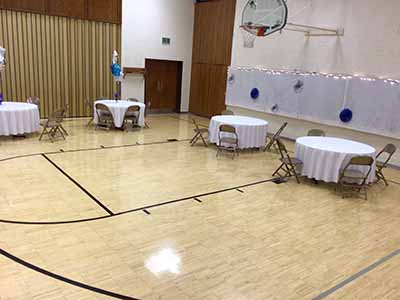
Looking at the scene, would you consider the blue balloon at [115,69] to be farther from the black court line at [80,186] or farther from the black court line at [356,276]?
the black court line at [356,276]

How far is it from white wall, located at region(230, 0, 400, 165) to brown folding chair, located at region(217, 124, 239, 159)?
2905mm

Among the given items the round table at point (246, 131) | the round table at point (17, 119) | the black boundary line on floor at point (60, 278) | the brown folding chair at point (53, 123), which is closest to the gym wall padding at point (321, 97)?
the round table at point (246, 131)

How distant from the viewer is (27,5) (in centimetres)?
1012

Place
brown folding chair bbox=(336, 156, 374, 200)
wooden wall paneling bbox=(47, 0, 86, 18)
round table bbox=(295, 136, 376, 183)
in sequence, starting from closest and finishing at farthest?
1. brown folding chair bbox=(336, 156, 374, 200)
2. round table bbox=(295, 136, 376, 183)
3. wooden wall paneling bbox=(47, 0, 86, 18)

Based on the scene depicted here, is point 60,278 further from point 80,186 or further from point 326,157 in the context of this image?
point 326,157

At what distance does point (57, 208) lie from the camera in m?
4.75

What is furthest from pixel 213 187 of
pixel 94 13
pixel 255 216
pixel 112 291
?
pixel 94 13

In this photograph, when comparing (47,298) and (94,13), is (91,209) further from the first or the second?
(94,13)

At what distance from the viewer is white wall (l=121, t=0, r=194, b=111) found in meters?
12.2

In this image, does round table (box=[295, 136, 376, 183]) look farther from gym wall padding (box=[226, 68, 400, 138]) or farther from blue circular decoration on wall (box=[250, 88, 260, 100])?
blue circular decoration on wall (box=[250, 88, 260, 100])

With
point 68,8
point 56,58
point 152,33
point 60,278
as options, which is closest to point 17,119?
point 56,58

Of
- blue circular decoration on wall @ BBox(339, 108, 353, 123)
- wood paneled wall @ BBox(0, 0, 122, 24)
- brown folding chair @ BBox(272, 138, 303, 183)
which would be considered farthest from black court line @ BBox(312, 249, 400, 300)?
wood paneled wall @ BBox(0, 0, 122, 24)

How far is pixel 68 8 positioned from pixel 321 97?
26.7ft

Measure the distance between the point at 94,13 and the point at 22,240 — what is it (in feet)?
30.7
